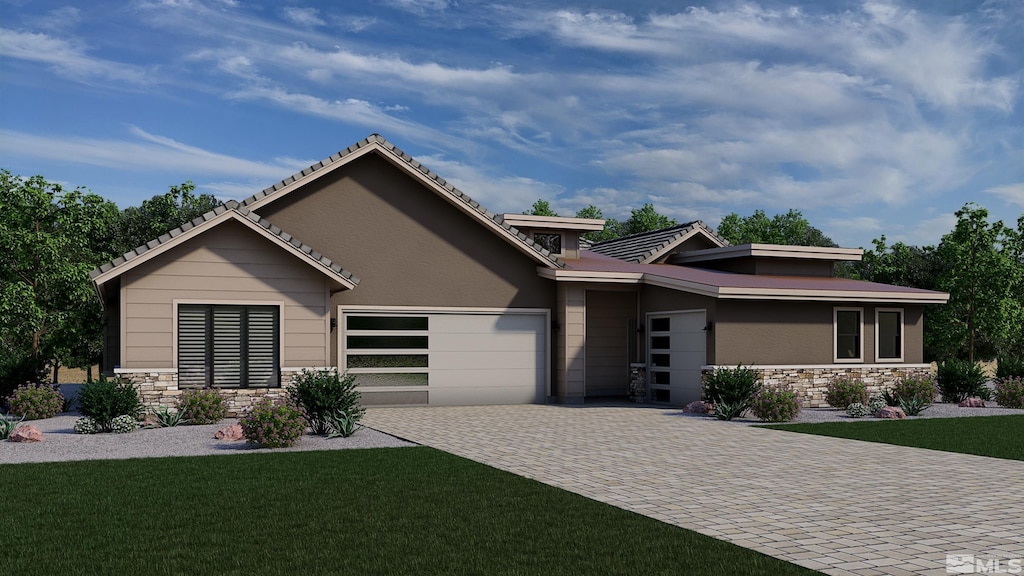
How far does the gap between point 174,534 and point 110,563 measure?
98 cm

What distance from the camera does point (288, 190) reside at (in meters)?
20.9

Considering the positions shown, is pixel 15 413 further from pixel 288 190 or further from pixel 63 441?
pixel 288 190

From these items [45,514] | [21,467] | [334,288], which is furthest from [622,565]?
[334,288]

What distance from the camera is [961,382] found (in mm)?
24359

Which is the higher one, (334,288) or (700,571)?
(334,288)

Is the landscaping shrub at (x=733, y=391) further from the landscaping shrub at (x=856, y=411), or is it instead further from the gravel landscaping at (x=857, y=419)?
the landscaping shrub at (x=856, y=411)

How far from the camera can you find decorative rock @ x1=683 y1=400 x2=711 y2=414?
66.1 feet

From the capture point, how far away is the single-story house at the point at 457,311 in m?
18.9

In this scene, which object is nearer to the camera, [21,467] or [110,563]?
[110,563]

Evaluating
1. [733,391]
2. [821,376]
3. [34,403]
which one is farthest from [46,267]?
[821,376]

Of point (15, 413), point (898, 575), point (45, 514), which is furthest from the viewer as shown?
point (15, 413)

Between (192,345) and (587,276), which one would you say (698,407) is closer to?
(587,276)

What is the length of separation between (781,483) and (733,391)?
866 centimetres

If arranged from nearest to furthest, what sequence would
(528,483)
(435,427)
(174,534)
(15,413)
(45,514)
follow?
1. (174,534)
2. (45,514)
3. (528,483)
4. (435,427)
5. (15,413)
